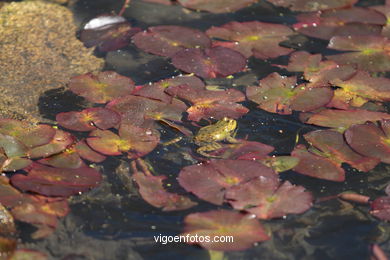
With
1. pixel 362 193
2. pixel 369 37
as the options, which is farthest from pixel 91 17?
pixel 362 193

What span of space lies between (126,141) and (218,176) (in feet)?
1.34

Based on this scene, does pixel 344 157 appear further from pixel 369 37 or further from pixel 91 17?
pixel 91 17

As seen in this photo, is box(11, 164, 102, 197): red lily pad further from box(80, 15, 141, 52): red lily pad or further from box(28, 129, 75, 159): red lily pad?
box(80, 15, 141, 52): red lily pad

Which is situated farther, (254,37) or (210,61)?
(254,37)

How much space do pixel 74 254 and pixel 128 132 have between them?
60 centimetres

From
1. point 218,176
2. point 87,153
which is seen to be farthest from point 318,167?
point 87,153

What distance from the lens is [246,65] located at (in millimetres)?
2848

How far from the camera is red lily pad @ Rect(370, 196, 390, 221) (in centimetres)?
208

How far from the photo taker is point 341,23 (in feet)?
10.4

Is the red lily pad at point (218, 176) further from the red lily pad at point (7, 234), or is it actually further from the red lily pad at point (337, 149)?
the red lily pad at point (7, 234)

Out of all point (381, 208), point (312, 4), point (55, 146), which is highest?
point (312, 4)

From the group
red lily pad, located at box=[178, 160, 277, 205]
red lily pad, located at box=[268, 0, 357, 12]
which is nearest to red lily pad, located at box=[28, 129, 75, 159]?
red lily pad, located at box=[178, 160, 277, 205]

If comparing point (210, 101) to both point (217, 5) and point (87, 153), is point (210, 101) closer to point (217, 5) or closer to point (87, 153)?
point (87, 153)

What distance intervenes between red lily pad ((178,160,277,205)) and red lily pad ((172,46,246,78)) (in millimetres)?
660
